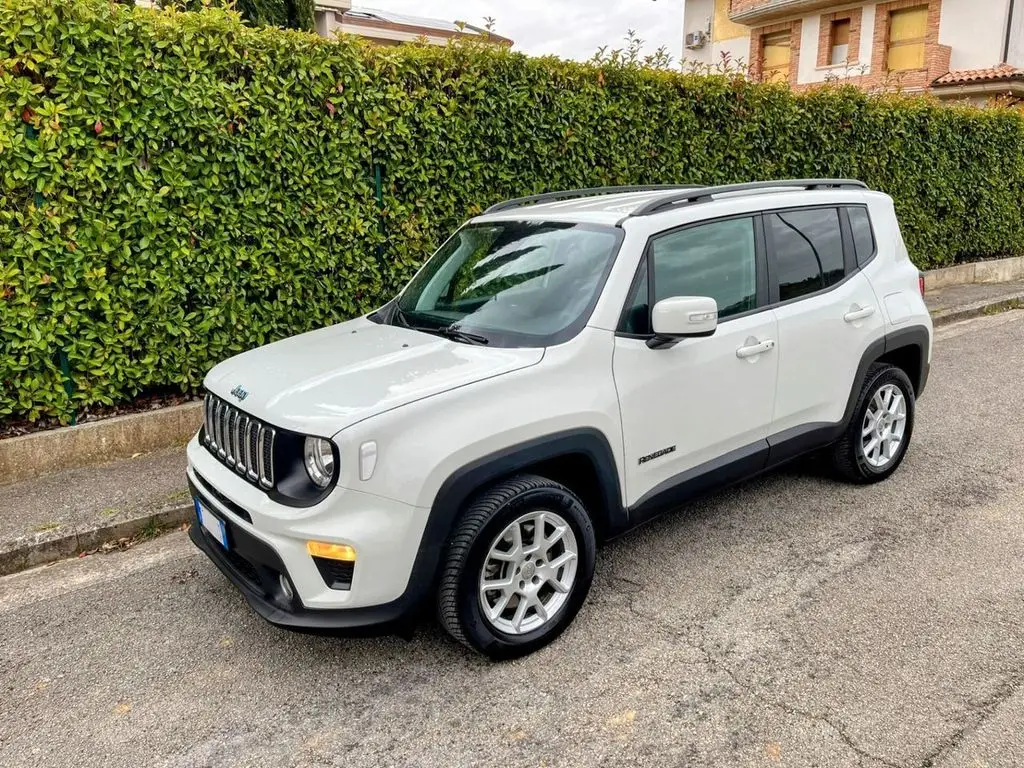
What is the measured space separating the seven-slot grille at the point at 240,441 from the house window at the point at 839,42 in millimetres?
25887

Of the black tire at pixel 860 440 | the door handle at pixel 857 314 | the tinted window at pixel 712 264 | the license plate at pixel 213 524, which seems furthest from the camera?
the black tire at pixel 860 440

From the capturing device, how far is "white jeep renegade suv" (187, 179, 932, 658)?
104 inches

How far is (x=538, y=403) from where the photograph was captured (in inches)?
114

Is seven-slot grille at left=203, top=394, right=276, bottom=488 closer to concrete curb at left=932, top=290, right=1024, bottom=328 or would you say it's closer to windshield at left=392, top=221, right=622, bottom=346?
windshield at left=392, top=221, right=622, bottom=346

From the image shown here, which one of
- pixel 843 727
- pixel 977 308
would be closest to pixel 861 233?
pixel 843 727

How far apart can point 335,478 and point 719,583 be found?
6.35 ft

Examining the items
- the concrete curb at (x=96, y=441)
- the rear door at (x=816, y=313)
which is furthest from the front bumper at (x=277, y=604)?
the concrete curb at (x=96, y=441)

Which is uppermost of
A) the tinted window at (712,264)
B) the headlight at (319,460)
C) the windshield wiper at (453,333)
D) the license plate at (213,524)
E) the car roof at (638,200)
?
the car roof at (638,200)

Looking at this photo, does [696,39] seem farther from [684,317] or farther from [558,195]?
[684,317]

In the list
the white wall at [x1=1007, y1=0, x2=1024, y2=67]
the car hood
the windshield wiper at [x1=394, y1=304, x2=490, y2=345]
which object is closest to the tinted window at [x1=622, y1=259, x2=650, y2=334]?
the car hood

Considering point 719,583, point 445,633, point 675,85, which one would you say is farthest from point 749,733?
point 675,85

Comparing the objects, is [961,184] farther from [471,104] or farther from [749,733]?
[749,733]

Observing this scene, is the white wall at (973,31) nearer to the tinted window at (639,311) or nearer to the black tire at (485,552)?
the tinted window at (639,311)

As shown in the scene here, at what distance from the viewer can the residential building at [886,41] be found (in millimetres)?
20047
